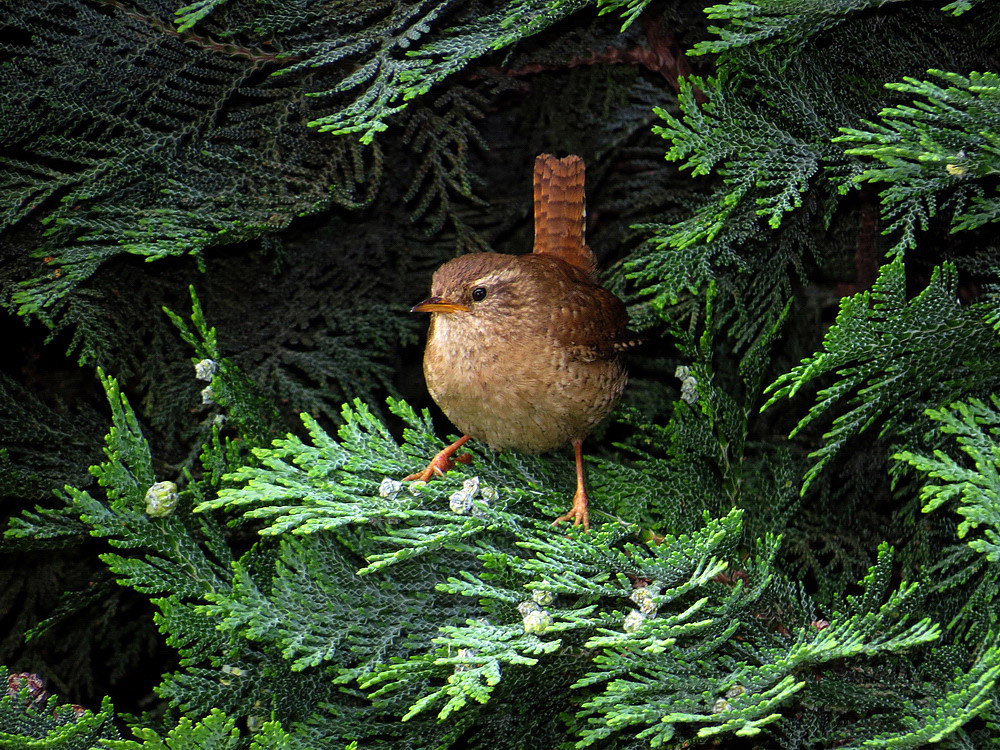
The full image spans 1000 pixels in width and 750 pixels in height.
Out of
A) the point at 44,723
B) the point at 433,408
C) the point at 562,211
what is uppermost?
the point at 562,211

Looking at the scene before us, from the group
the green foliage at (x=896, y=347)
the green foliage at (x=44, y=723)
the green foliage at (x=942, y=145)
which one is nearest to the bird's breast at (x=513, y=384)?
the green foliage at (x=896, y=347)

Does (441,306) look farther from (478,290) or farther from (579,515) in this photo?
(579,515)

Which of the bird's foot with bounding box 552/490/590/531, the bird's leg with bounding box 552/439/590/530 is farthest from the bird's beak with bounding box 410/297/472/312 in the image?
the bird's foot with bounding box 552/490/590/531

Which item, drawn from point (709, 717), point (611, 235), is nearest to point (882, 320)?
point (709, 717)

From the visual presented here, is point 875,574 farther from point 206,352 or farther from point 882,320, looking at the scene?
point 206,352

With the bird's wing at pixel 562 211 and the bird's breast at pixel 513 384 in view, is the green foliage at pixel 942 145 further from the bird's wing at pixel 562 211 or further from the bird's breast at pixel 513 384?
the bird's wing at pixel 562 211

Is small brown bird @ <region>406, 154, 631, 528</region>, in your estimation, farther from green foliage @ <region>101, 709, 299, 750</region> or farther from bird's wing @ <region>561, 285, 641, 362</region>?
green foliage @ <region>101, 709, 299, 750</region>

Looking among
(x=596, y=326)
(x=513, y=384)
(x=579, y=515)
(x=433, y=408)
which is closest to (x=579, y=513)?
(x=579, y=515)
